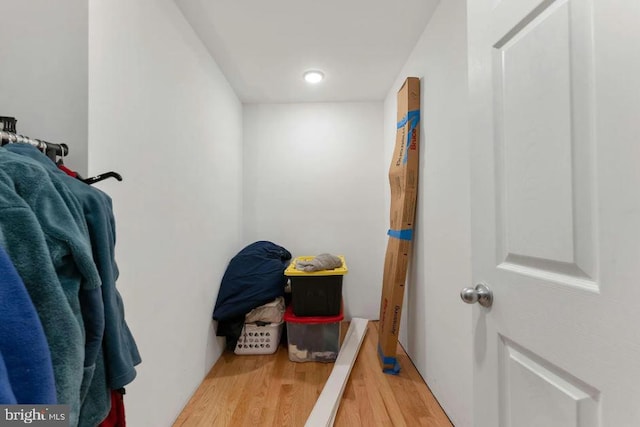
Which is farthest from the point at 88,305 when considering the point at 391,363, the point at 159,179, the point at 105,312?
the point at 391,363

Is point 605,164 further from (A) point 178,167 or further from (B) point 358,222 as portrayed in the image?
(B) point 358,222

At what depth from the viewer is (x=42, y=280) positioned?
0.48 meters

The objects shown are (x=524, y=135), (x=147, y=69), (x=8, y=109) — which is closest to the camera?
(x=524, y=135)

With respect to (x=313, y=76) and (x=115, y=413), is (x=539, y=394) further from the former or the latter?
(x=313, y=76)

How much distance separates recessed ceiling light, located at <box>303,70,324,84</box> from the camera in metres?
2.28

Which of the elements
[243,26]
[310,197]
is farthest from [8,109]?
[310,197]

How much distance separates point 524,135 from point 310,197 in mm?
2305

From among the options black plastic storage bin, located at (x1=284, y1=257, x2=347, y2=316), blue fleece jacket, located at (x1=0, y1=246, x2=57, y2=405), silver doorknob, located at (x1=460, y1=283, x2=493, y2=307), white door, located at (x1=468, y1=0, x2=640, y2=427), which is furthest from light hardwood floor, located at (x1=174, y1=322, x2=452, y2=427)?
blue fleece jacket, located at (x1=0, y1=246, x2=57, y2=405)

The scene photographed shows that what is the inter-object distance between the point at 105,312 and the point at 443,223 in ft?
5.09

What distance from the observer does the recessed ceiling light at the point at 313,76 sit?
7.48ft

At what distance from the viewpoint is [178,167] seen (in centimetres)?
152

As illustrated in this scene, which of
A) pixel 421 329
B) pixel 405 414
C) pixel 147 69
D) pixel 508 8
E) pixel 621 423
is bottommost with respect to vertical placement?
pixel 405 414

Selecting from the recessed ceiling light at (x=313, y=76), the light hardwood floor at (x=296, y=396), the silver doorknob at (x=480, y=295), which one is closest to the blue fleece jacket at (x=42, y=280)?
the silver doorknob at (x=480, y=295)

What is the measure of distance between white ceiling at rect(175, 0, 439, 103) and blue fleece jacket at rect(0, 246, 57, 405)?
1697 millimetres
